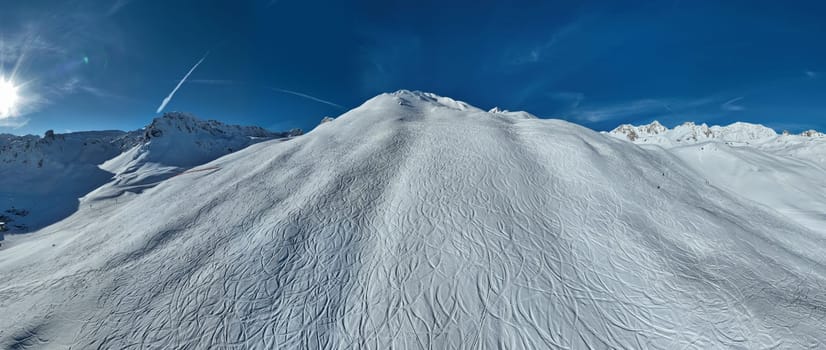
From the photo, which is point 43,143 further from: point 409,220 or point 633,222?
point 633,222

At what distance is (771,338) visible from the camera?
3324mm

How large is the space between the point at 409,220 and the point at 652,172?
29.0 feet

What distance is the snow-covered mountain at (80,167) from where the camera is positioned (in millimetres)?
15500

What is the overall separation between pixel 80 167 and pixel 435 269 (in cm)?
3503

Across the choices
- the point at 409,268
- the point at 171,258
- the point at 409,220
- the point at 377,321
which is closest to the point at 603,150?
the point at 409,220

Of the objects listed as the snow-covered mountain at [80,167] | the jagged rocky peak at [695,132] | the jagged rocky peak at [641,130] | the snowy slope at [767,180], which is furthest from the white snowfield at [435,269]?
the jagged rocky peak at [641,130]

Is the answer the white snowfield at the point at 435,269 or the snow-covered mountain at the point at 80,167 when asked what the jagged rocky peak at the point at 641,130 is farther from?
the snow-covered mountain at the point at 80,167

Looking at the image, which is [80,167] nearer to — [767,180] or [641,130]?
[767,180]

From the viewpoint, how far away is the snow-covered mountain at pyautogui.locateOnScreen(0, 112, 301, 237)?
50.9 feet

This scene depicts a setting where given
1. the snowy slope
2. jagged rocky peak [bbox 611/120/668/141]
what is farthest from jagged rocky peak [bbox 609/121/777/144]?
the snowy slope

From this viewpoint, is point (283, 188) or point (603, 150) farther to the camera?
point (603, 150)

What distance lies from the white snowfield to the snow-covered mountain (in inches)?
499

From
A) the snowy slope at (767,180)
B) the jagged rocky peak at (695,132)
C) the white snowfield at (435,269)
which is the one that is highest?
the jagged rocky peak at (695,132)

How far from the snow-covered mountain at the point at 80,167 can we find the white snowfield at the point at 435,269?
12686mm
